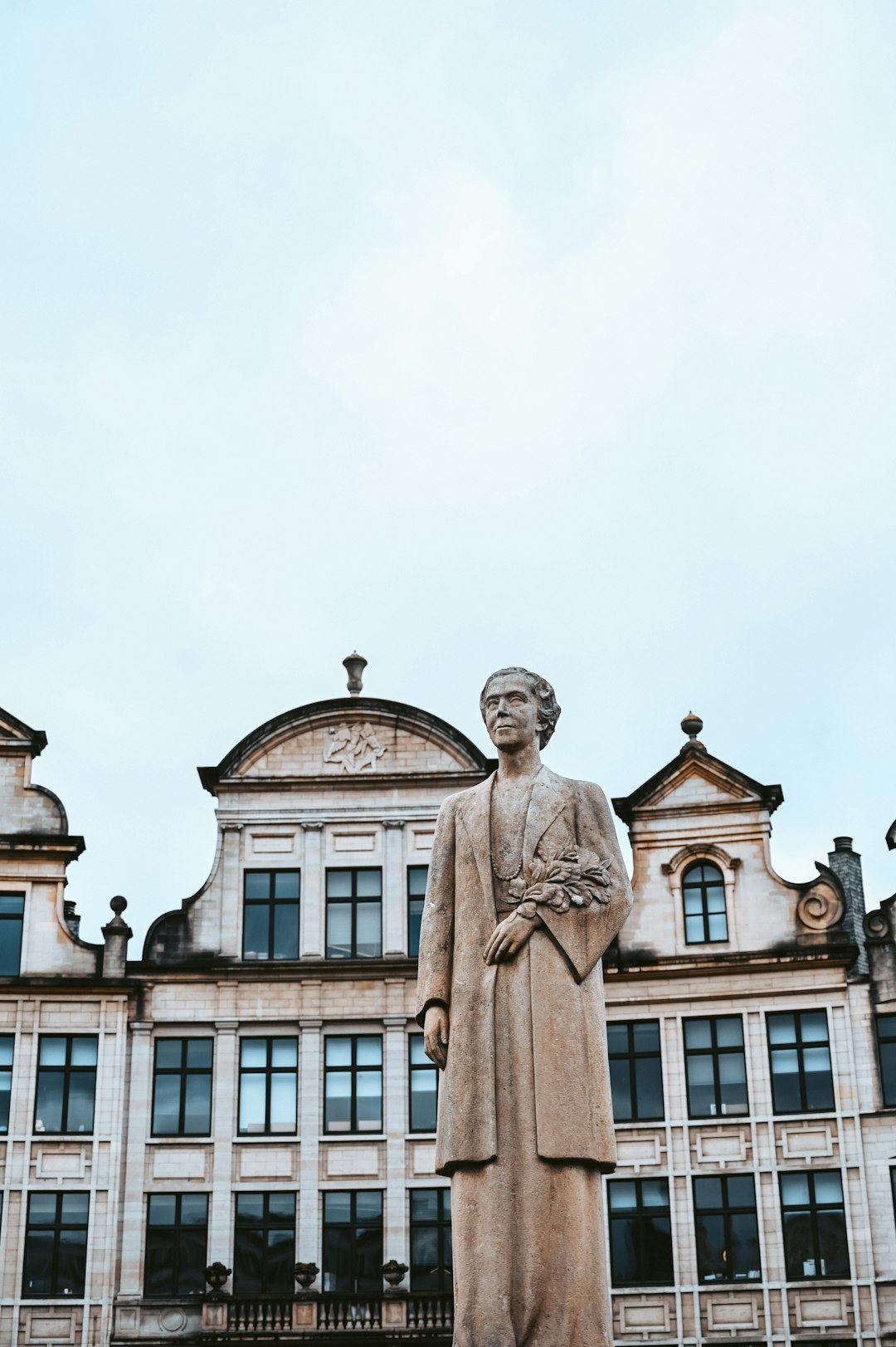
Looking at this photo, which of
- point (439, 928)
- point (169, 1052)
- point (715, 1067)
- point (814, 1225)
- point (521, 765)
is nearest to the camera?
point (439, 928)

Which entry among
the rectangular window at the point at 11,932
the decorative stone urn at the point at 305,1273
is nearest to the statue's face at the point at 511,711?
the decorative stone urn at the point at 305,1273

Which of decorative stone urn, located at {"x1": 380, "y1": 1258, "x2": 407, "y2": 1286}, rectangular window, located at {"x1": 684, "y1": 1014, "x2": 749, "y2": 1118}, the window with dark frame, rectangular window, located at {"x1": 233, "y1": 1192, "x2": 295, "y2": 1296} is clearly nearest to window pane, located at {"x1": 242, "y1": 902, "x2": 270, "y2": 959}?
the window with dark frame

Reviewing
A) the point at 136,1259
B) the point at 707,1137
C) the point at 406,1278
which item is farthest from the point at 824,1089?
the point at 136,1259

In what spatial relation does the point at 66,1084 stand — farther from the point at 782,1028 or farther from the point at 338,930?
the point at 782,1028

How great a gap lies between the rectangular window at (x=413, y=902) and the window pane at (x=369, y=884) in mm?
558

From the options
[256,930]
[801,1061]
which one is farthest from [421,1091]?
[801,1061]

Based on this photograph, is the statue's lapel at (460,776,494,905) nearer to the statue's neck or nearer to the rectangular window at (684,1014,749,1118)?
the statue's neck

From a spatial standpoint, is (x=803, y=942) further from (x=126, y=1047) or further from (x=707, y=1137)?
(x=126, y=1047)

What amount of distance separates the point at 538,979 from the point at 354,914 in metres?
27.1

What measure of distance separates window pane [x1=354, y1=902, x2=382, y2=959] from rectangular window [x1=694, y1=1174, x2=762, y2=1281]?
7228 millimetres

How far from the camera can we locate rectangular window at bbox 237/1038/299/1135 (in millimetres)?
33656

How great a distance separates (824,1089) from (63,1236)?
13.8 m

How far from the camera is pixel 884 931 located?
33.7m

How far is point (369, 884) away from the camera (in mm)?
35281
